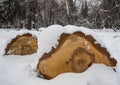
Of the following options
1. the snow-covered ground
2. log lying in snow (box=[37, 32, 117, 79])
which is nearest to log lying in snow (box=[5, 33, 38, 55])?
the snow-covered ground

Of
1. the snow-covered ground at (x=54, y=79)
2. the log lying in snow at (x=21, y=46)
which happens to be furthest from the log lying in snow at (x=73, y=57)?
the log lying in snow at (x=21, y=46)

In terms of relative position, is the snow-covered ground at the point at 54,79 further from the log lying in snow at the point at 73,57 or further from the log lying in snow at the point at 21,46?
the log lying in snow at the point at 21,46

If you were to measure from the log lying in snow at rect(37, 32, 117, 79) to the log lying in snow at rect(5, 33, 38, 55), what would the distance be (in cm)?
280

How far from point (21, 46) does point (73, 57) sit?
133 inches

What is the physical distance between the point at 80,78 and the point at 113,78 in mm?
681

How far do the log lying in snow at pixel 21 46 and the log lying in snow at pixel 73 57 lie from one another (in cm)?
280

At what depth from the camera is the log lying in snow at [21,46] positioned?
9.16 m

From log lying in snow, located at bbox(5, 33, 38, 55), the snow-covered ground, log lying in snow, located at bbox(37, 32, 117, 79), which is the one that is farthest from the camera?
log lying in snow, located at bbox(5, 33, 38, 55)

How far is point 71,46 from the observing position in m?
6.29

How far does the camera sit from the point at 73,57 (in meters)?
6.16

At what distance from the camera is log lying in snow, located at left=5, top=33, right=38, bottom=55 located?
9156mm

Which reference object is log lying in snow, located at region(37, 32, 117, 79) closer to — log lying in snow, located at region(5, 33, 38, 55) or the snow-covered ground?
the snow-covered ground

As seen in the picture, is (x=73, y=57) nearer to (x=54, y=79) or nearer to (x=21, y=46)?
(x=54, y=79)

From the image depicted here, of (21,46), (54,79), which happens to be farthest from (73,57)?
(21,46)
